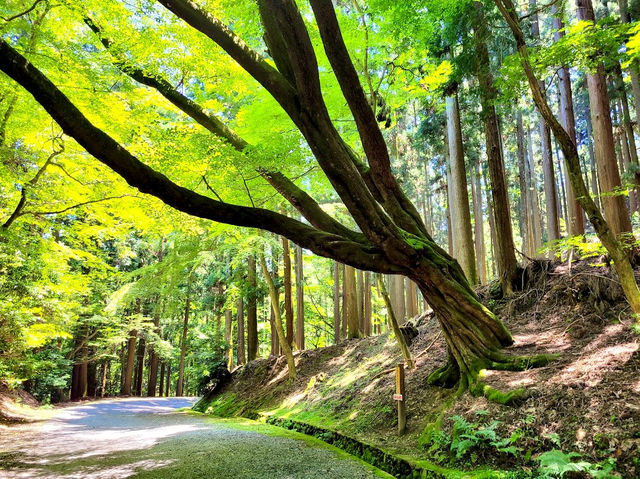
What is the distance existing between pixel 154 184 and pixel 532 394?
4525 millimetres

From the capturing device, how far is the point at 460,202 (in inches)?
365

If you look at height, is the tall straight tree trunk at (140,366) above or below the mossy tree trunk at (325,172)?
below

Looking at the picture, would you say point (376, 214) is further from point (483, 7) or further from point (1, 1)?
point (1, 1)

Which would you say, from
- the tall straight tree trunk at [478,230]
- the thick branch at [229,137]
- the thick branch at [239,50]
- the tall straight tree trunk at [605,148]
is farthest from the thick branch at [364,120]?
the tall straight tree trunk at [478,230]

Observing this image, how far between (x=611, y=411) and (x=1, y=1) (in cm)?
947

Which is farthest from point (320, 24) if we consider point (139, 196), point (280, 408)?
point (280, 408)

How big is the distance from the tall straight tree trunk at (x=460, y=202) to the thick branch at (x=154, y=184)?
15.3ft

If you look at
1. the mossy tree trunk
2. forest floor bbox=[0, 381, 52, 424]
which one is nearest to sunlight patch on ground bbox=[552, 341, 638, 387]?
the mossy tree trunk

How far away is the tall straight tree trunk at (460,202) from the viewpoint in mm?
9047

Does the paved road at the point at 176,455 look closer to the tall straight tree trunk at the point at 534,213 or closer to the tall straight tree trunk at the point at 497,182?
the tall straight tree trunk at the point at 497,182

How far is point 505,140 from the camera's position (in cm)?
2411

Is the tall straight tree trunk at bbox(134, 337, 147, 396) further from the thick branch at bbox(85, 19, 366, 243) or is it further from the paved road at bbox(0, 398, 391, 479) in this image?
the thick branch at bbox(85, 19, 366, 243)

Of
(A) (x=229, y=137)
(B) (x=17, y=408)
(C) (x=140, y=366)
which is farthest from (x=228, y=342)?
(A) (x=229, y=137)

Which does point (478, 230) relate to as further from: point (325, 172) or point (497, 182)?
point (325, 172)
